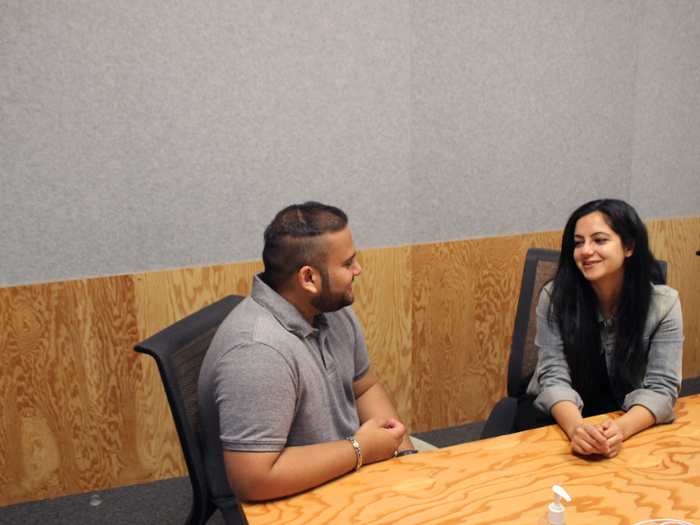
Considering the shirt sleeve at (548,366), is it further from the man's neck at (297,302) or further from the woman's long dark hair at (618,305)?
the man's neck at (297,302)

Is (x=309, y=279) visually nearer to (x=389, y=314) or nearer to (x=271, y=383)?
(x=271, y=383)

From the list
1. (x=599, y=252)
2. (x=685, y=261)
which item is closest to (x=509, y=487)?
(x=599, y=252)

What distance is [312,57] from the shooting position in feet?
7.34

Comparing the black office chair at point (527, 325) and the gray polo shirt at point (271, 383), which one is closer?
the gray polo shirt at point (271, 383)

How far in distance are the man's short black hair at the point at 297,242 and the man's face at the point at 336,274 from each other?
0.01 m

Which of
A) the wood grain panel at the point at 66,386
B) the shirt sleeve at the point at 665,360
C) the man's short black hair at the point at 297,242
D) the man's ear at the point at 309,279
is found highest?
the man's short black hair at the point at 297,242

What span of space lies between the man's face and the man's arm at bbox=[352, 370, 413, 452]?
0.34 meters

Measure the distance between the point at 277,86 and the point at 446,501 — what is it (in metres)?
1.72

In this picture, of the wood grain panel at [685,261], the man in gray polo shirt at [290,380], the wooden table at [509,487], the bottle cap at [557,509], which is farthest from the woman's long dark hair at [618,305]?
the wood grain panel at [685,261]

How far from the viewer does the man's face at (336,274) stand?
130 centimetres

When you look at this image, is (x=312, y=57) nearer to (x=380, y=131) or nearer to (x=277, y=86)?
(x=277, y=86)

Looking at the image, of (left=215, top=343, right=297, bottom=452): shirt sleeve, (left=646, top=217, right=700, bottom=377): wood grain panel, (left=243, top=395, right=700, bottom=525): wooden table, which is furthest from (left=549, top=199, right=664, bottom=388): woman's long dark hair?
(left=646, top=217, right=700, bottom=377): wood grain panel

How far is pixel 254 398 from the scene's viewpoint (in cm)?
109

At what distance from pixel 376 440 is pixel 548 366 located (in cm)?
66
